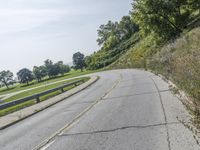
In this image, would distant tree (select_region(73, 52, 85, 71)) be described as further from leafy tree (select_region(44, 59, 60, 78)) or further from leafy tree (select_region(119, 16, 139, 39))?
leafy tree (select_region(119, 16, 139, 39))

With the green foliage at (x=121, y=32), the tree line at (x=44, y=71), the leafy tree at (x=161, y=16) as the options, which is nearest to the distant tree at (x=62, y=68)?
the tree line at (x=44, y=71)

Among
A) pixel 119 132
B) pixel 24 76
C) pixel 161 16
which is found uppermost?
pixel 161 16

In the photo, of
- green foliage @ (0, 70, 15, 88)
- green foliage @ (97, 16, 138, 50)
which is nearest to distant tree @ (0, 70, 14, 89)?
green foliage @ (0, 70, 15, 88)

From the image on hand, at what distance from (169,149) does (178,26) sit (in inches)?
1670

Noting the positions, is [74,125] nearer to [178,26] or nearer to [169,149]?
[169,149]

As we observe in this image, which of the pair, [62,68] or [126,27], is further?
[62,68]

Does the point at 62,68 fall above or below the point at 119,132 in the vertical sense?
below

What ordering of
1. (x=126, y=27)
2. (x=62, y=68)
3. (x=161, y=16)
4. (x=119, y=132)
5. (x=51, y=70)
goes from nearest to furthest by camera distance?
(x=119, y=132), (x=161, y=16), (x=126, y=27), (x=51, y=70), (x=62, y=68)

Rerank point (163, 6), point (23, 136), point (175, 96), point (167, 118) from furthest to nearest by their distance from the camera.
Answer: point (163, 6) → point (175, 96) → point (23, 136) → point (167, 118)

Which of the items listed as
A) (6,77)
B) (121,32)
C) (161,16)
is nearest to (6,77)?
(6,77)

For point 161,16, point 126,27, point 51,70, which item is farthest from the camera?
point 51,70

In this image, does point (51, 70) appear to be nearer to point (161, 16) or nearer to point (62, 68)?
point (62, 68)

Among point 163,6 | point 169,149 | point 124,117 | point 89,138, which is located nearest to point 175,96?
point 124,117

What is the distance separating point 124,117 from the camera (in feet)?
35.6
